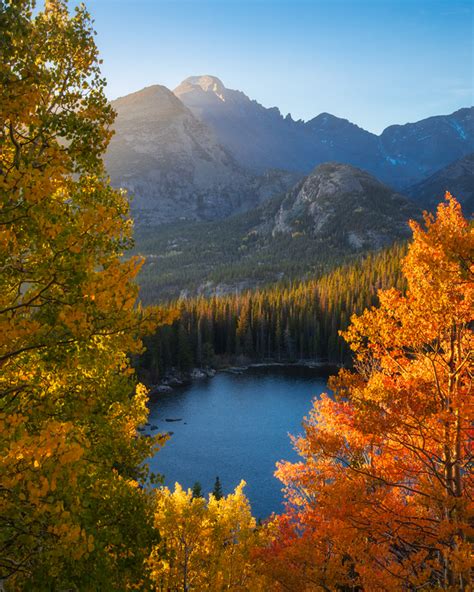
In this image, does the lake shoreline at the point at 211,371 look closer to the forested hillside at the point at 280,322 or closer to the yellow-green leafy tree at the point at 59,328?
the forested hillside at the point at 280,322

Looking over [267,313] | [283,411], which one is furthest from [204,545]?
[267,313]

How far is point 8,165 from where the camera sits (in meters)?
7.38

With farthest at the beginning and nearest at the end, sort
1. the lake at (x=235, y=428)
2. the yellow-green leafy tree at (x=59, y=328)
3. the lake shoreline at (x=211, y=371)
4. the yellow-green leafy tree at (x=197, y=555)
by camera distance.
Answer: the lake shoreline at (x=211, y=371)
the lake at (x=235, y=428)
the yellow-green leafy tree at (x=197, y=555)
the yellow-green leafy tree at (x=59, y=328)

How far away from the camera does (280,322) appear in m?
129

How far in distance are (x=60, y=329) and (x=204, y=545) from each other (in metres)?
16.4

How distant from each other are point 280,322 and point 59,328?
12396 centimetres

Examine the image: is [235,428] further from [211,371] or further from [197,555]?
[197,555]

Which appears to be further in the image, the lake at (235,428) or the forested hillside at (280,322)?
the forested hillside at (280,322)

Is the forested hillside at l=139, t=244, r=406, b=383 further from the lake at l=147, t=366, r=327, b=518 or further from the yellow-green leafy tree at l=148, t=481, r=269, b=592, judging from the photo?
the yellow-green leafy tree at l=148, t=481, r=269, b=592

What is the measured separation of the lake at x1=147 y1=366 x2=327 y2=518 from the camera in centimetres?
5116

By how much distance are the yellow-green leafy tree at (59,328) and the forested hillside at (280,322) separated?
9835 cm

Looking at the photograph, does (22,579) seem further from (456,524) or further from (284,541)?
(284,541)

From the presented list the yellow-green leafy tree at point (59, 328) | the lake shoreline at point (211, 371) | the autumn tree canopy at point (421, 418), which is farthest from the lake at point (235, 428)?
the yellow-green leafy tree at point (59, 328)

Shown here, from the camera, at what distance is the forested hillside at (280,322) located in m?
119
